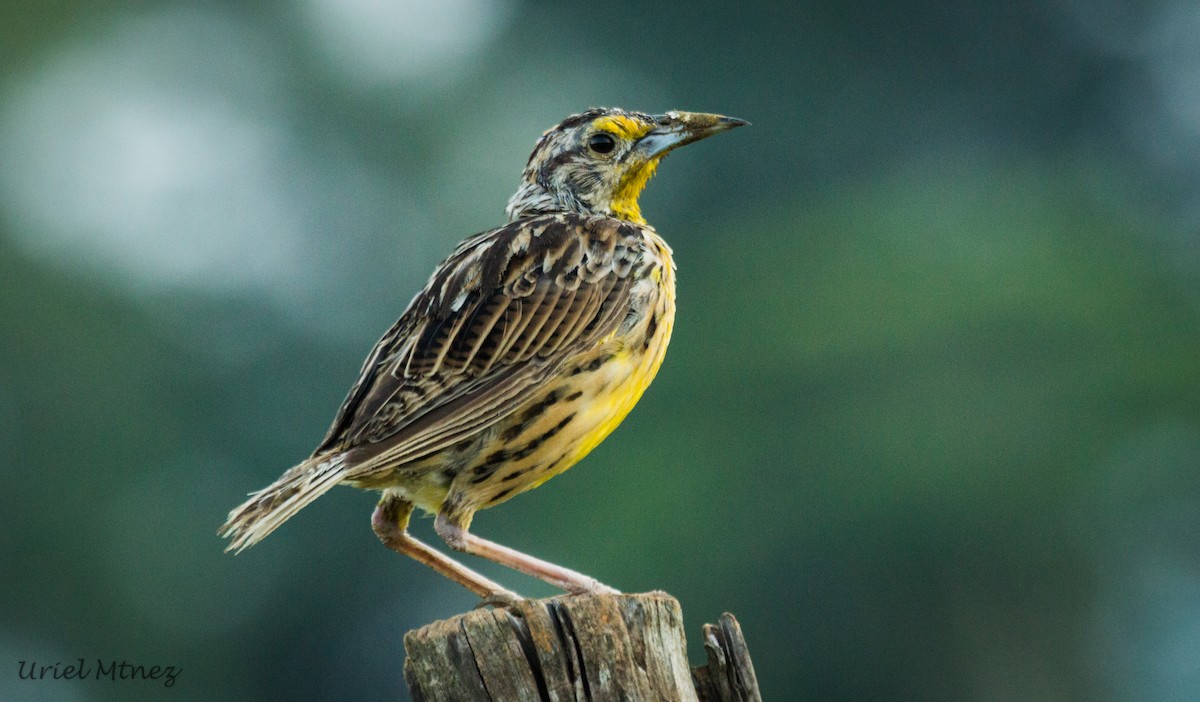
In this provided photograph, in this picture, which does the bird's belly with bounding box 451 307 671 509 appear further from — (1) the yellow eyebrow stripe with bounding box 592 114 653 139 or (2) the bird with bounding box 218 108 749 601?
(1) the yellow eyebrow stripe with bounding box 592 114 653 139

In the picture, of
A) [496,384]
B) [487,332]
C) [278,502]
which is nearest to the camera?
[278,502]

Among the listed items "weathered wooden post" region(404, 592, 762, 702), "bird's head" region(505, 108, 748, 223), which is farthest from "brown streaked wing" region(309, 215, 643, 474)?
"weathered wooden post" region(404, 592, 762, 702)

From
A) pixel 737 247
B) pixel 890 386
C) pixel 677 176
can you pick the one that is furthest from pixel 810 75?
pixel 890 386

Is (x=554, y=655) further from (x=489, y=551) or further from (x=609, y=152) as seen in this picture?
(x=609, y=152)

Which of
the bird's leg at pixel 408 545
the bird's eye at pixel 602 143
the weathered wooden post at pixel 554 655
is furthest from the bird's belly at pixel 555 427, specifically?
the bird's eye at pixel 602 143

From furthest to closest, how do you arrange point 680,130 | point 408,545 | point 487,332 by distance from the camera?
1. point 680,130
2. point 408,545
3. point 487,332

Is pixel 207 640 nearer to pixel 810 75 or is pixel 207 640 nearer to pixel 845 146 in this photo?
pixel 845 146

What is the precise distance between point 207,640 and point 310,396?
2.62 metres

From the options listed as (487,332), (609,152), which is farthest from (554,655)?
(609,152)

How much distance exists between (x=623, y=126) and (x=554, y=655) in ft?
6.24

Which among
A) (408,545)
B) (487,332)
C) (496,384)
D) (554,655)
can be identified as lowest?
(554,655)

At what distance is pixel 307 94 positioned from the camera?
20.6m

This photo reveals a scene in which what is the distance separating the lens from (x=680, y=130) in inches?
162

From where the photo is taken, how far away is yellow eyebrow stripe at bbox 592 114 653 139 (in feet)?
13.5
